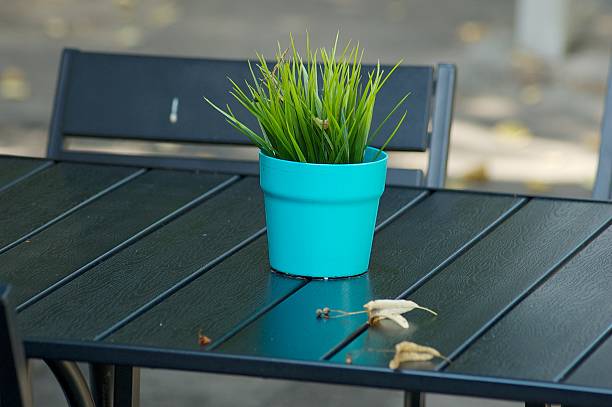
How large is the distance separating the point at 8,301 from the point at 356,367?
0.35 m

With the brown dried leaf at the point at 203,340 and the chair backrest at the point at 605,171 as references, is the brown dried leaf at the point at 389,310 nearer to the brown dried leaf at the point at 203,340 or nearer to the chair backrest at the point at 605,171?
the brown dried leaf at the point at 203,340

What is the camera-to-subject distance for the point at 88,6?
6.93m

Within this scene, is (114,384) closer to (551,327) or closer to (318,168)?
(318,168)

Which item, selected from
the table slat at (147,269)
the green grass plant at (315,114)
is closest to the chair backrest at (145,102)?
the table slat at (147,269)

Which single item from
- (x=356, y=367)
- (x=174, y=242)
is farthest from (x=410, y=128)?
(x=356, y=367)

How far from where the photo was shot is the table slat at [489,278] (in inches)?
47.4

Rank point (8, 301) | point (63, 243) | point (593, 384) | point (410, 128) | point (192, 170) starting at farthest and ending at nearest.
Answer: point (410, 128) → point (192, 170) → point (63, 243) → point (593, 384) → point (8, 301)

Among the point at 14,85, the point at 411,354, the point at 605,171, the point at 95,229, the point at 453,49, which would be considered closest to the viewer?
the point at 411,354

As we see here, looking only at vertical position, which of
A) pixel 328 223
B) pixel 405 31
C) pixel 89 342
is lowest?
pixel 89 342

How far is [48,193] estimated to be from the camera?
5.78 ft

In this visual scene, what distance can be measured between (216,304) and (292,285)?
115mm

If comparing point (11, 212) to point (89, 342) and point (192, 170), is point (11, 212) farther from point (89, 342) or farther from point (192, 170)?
point (89, 342)

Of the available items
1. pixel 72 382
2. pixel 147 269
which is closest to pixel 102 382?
pixel 72 382

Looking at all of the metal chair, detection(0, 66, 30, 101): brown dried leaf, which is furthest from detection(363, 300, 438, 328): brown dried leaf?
detection(0, 66, 30, 101): brown dried leaf
